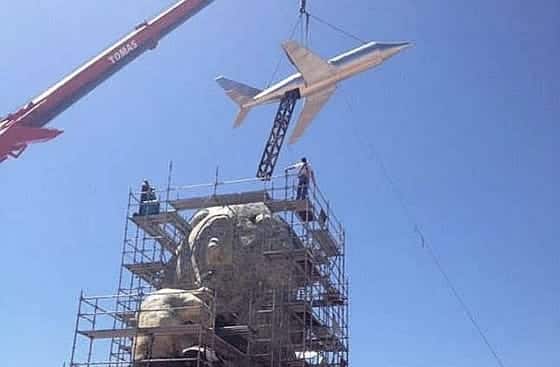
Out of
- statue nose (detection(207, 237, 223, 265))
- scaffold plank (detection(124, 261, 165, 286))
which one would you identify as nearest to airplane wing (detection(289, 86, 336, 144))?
statue nose (detection(207, 237, 223, 265))

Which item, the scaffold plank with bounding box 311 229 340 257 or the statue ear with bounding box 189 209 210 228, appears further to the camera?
the scaffold plank with bounding box 311 229 340 257

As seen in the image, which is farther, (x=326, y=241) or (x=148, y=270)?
(x=326, y=241)

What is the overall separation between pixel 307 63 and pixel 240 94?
4599mm

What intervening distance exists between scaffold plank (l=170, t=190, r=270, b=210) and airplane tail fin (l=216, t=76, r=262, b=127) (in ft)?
14.8

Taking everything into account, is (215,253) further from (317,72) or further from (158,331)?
(317,72)

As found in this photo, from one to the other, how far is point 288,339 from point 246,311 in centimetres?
194

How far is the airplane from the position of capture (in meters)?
35.6

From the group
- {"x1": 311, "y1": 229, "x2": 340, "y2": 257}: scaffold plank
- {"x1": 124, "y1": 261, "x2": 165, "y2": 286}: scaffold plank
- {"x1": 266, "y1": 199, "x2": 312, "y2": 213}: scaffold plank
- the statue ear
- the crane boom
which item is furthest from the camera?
{"x1": 311, "y1": 229, "x2": 340, "y2": 257}: scaffold plank

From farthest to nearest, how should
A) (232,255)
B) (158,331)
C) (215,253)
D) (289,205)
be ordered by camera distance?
(289,205), (232,255), (215,253), (158,331)

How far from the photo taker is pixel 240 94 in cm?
3900

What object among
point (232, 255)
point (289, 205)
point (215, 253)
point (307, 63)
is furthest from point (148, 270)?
point (307, 63)

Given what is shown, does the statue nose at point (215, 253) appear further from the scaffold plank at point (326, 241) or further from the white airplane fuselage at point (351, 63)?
the white airplane fuselage at point (351, 63)

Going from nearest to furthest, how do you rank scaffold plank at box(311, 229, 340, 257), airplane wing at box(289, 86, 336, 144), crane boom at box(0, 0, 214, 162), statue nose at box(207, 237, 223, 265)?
crane boom at box(0, 0, 214, 162), statue nose at box(207, 237, 223, 265), scaffold plank at box(311, 229, 340, 257), airplane wing at box(289, 86, 336, 144)

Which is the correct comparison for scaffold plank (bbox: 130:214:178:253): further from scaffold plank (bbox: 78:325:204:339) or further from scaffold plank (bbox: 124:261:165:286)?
scaffold plank (bbox: 78:325:204:339)
